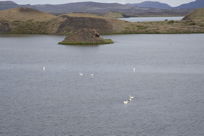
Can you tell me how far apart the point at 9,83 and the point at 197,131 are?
108ft

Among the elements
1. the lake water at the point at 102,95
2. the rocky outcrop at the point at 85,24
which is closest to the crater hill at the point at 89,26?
the rocky outcrop at the point at 85,24

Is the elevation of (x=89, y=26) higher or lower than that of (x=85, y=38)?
higher

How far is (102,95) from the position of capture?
Result: 5609cm

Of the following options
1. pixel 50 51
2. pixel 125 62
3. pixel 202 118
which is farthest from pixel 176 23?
pixel 202 118

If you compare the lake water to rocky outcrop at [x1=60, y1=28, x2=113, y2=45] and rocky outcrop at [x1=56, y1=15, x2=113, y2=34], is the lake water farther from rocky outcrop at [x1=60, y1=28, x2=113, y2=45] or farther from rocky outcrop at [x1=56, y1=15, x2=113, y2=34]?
rocky outcrop at [x1=56, y1=15, x2=113, y2=34]

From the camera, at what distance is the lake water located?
4247cm

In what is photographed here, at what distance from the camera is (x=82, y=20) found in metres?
177

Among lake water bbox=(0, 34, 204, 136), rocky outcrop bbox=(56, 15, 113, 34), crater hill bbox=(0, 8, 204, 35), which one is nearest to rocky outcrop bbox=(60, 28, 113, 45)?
lake water bbox=(0, 34, 204, 136)

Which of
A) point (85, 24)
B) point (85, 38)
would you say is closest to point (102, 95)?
point (85, 38)

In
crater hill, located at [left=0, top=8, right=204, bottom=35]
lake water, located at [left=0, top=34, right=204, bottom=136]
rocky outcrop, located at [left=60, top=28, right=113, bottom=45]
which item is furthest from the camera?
crater hill, located at [left=0, top=8, right=204, bottom=35]

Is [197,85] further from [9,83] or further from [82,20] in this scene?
[82,20]

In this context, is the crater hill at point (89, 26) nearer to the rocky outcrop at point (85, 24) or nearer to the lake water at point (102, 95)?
the rocky outcrop at point (85, 24)


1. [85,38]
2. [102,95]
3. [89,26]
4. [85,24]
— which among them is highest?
[85,24]

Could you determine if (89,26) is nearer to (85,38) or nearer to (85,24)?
(85,24)
